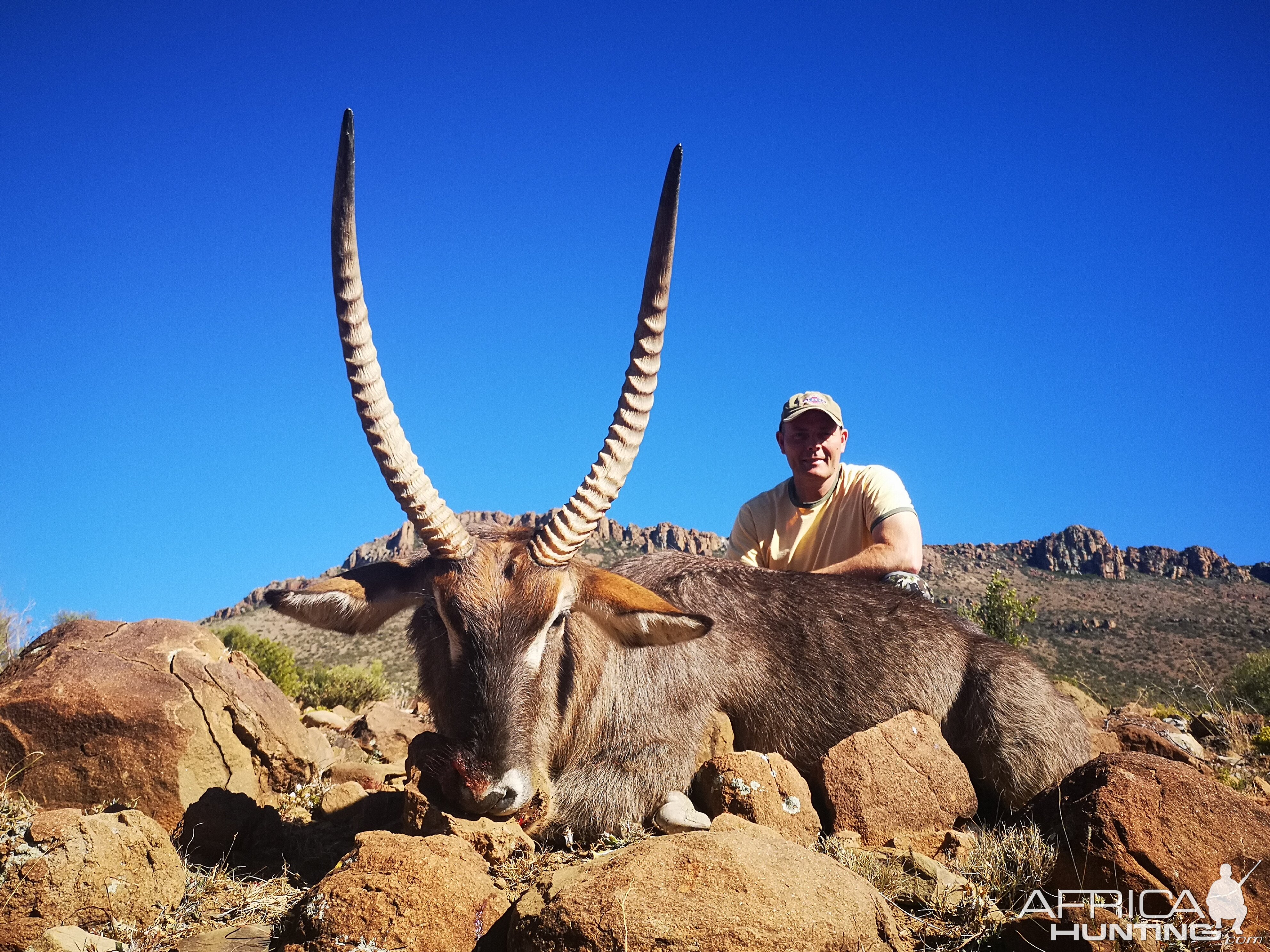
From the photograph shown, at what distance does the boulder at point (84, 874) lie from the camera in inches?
160

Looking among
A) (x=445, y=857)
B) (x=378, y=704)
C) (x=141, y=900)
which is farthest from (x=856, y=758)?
(x=378, y=704)

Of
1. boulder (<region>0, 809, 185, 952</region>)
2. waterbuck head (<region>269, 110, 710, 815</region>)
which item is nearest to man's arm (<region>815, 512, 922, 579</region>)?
waterbuck head (<region>269, 110, 710, 815</region>)

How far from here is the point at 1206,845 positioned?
154 inches

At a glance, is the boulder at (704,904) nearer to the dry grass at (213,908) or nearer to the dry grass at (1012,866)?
the dry grass at (1012,866)

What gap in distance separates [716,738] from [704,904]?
300cm

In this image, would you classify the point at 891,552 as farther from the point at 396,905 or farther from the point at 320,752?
the point at 396,905

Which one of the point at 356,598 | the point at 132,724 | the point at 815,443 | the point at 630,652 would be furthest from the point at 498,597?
the point at 815,443

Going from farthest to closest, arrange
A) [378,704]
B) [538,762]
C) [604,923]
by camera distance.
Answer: [378,704] < [538,762] < [604,923]

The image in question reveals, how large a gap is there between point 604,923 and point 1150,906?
247 cm

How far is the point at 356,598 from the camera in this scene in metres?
5.42

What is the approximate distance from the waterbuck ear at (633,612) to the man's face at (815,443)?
12.2 ft

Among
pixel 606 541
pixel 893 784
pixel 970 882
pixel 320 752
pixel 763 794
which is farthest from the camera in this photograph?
pixel 606 541

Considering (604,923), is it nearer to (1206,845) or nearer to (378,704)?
(1206,845)

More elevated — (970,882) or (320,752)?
(320,752)
